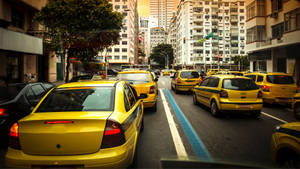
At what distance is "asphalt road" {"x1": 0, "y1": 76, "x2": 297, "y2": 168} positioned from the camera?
12.5 ft

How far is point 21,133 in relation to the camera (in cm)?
260

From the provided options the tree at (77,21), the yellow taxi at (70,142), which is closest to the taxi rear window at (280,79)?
the yellow taxi at (70,142)

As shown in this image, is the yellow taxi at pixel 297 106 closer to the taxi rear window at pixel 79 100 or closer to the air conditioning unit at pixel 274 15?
the taxi rear window at pixel 79 100

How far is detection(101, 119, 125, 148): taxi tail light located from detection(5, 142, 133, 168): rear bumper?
0.08 meters

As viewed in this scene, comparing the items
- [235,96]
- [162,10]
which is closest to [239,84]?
[235,96]

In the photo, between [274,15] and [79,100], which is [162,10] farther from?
[79,100]

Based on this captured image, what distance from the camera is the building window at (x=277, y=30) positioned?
844 inches

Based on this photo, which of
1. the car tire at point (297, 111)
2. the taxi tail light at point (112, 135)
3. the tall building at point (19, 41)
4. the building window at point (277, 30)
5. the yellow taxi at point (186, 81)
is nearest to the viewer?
the taxi tail light at point (112, 135)

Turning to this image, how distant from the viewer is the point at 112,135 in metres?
2.64

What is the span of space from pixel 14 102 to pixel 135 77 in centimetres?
462

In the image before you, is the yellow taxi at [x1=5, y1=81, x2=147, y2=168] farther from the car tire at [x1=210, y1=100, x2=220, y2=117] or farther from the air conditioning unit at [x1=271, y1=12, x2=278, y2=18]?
the air conditioning unit at [x1=271, y1=12, x2=278, y2=18]

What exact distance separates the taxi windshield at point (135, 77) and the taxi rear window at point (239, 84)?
3087 mm

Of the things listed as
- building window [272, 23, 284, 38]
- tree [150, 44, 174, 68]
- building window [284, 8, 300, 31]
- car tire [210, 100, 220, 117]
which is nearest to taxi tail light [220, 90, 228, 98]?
car tire [210, 100, 220, 117]

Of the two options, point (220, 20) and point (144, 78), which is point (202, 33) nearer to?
point (220, 20)
